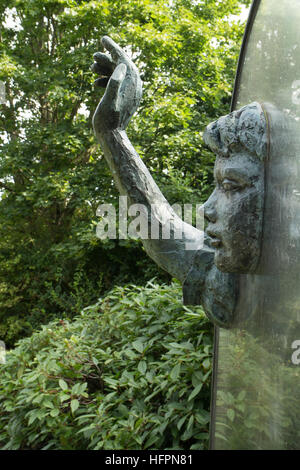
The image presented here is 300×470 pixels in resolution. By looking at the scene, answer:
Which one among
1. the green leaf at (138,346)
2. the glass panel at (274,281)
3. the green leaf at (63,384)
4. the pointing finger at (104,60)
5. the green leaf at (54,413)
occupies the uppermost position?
the pointing finger at (104,60)

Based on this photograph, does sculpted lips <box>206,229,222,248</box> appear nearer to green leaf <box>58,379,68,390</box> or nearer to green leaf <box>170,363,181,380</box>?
green leaf <box>170,363,181,380</box>

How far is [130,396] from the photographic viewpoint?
3.16 metres

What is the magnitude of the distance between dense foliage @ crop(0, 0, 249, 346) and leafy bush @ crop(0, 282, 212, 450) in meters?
3.34

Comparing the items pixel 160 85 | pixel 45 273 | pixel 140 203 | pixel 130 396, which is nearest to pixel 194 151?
pixel 160 85

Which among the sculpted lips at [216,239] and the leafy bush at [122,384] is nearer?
the sculpted lips at [216,239]

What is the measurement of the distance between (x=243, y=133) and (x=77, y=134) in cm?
758

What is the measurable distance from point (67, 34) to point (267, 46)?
26.5 feet

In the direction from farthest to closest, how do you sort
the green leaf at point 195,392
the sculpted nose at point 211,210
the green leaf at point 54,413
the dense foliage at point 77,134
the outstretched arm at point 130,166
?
1. the dense foliage at point 77,134
2. the green leaf at point 54,413
3. the green leaf at point 195,392
4. the outstretched arm at point 130,166
5. the sculpted nose at point 211,210

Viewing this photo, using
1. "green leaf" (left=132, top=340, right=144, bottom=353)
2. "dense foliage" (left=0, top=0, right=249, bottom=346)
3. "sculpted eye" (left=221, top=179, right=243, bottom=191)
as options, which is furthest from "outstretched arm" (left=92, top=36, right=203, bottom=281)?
"dense foliage" (left=0, top=0, right=249, bottom=346)

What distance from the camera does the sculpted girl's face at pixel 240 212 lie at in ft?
3.44

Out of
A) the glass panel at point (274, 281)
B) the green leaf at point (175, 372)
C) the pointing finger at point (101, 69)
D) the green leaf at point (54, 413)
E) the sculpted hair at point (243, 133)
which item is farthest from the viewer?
the green leaf at point (54, 413)

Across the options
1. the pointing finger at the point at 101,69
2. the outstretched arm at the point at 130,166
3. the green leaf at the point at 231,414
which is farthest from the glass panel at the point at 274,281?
the pointing finger at the point at 101,69

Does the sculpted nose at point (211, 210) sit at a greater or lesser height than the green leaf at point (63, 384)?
greater

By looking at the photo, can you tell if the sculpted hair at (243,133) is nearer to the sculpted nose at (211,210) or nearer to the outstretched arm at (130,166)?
the sculpted nose at (211,210)
